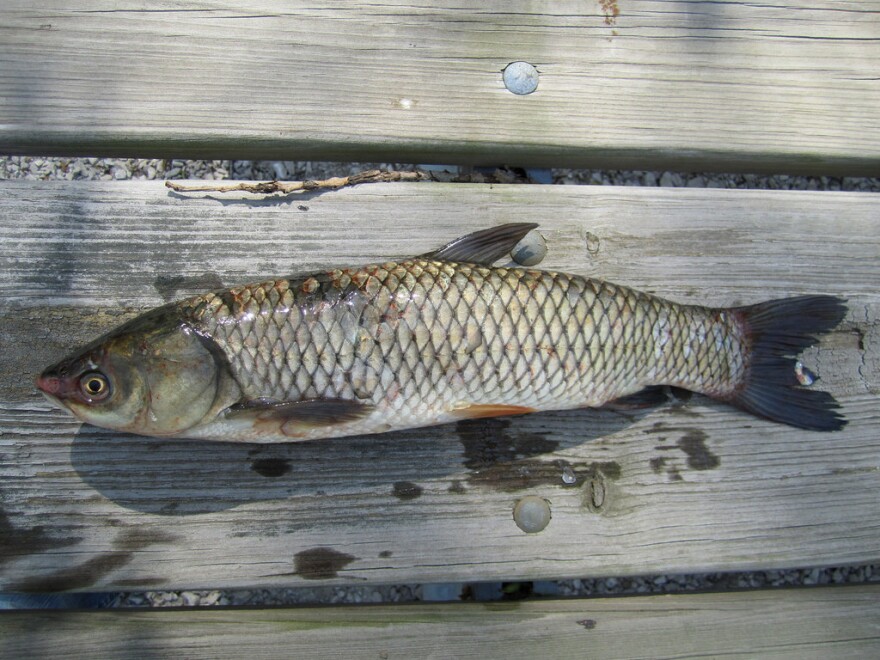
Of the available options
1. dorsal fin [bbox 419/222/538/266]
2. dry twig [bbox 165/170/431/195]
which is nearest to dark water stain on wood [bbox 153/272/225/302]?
dry twig [bbox 165/170/431/195]

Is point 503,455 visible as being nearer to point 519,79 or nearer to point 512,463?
point 512,463

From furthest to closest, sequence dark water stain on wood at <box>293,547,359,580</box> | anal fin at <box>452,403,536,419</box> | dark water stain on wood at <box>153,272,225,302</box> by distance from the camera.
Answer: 1. dark water stain on wood at <box>153,272,225,302</box>
2. dark water stain on wood at <box>293,547,359,580</box>
3. anal fin at <box>452,403,536,419</box>

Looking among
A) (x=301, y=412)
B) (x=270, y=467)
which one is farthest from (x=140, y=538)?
(x=301, y=412)

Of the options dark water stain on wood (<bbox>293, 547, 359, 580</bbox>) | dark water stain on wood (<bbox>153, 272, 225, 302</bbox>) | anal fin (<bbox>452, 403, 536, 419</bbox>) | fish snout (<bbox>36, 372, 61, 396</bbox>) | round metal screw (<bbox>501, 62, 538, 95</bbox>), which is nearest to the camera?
fish snout (<bbox>36, 372, 61, 396</bbox>)

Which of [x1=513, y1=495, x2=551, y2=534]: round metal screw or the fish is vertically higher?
the fish

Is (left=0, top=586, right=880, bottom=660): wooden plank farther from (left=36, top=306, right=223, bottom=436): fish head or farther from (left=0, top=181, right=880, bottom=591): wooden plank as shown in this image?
(left=36, top=306, right=223, bottom=436): fish head

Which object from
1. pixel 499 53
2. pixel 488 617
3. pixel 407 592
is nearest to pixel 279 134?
pixel 499 53

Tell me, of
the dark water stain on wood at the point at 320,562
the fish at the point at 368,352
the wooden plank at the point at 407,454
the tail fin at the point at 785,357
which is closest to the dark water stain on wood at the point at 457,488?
the wooden plank at the point at 407,454
